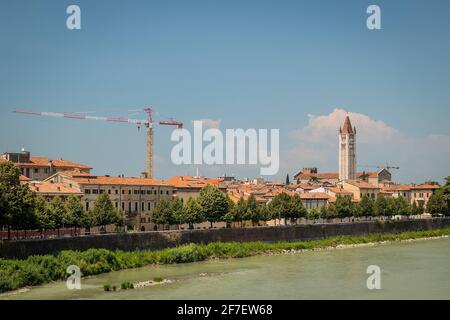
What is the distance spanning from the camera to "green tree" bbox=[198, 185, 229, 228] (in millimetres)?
62125

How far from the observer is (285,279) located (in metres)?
39.2

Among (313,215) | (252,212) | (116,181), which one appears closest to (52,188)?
(116,181)

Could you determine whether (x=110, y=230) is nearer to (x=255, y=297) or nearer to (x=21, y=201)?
(x=21, y=201)

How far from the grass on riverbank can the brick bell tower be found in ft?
241

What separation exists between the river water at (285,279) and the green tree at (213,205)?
9.78 m

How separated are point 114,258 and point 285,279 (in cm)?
1050

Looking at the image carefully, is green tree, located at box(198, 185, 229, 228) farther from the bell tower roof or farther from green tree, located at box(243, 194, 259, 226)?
the bell tower roof

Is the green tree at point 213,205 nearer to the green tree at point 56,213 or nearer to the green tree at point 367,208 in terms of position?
the green tree at point 56,213

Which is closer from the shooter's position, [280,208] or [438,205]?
[280,208]

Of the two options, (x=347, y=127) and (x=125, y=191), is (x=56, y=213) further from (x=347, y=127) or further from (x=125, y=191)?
(x=347, y=127)

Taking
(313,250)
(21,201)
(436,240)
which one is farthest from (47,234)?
(436,240)

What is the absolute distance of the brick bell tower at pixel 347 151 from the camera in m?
137

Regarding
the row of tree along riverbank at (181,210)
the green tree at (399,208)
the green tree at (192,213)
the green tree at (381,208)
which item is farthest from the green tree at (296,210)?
the green tree at (399,208)
